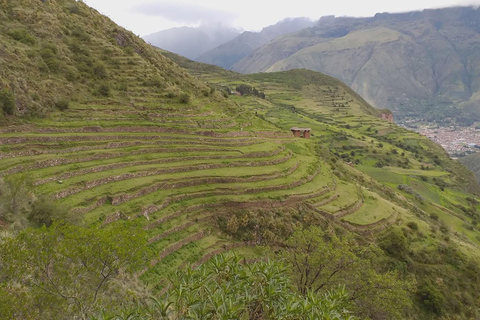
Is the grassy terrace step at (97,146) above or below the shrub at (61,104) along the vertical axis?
below

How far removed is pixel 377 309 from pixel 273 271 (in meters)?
14.5

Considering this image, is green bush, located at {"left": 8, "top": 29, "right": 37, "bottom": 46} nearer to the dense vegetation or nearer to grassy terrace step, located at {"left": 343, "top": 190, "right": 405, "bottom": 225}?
the dense vegetation

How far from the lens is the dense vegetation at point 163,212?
11.7 metres

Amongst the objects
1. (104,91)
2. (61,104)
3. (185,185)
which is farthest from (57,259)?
(104,91)

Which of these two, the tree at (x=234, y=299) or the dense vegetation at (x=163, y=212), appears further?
the dense vegetation at (x=163, y=212)

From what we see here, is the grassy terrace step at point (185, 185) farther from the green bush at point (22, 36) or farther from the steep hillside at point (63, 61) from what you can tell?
the green bush at point (22, 36)

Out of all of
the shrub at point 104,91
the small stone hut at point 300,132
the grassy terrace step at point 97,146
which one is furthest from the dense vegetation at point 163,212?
the small stone hut at point 300,132

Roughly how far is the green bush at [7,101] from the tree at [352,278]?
29630 mm

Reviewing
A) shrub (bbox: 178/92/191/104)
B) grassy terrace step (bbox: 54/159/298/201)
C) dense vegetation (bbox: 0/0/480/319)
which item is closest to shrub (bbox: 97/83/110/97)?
dense vegetation (bbox: 0/0/480/319)

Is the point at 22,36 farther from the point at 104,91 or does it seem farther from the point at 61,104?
the point at 61,104

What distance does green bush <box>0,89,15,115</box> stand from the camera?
27781 millimetres

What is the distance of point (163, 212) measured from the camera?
26000mm

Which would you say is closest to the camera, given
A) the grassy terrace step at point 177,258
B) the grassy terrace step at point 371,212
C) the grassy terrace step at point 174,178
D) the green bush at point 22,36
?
the grassy terrace step at point 177,258

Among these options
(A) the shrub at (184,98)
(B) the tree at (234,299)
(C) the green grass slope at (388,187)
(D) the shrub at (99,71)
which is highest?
(D) the shrub at (99,71)
